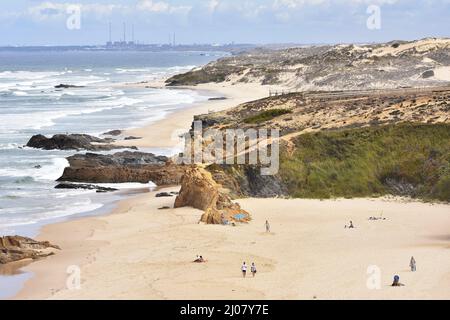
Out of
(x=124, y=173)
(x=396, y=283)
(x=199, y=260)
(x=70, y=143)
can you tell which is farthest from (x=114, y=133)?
(x=396, y=283)

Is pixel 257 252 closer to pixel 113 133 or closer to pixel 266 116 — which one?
pixel 266 116

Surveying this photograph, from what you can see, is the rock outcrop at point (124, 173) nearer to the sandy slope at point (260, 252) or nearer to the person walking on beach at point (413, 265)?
the sandy slope at point (260, 252)

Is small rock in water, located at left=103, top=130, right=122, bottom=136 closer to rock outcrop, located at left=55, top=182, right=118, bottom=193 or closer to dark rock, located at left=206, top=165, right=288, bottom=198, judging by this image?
rock outcrop, located at left=55, top=182, right=118, bottom=193

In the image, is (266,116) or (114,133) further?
(114,133)

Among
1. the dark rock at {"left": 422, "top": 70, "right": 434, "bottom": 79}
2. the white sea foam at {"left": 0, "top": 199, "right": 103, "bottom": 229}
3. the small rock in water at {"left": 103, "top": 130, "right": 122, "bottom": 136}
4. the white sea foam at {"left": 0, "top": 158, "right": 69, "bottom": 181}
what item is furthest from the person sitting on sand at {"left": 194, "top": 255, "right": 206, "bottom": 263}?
the dark rock at {"left": 422, "top": 70, "right": 434, "bottom": 79}

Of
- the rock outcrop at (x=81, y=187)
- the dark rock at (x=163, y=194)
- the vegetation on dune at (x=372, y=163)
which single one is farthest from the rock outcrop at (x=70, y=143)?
the vegetation on dune at (x=372, y=163)

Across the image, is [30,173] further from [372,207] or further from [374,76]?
[374,76]

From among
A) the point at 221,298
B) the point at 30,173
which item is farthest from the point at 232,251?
the point at 30,173
